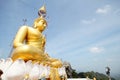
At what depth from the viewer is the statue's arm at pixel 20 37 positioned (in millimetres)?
10047

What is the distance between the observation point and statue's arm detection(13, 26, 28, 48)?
10047 mm

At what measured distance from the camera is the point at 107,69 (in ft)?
44.6

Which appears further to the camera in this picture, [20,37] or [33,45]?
[33,45]

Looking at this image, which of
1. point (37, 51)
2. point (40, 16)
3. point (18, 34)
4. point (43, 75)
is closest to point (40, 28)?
point (40, 16)

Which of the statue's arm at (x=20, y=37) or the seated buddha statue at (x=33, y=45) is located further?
the statue's arm at (x=20, y=37)

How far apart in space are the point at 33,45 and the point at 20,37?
878mm

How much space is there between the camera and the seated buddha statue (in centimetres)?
938

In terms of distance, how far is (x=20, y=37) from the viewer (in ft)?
34.4

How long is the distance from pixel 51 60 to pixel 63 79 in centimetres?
120

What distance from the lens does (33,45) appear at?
36.2 feet

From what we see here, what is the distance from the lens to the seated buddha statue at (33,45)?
9.38m

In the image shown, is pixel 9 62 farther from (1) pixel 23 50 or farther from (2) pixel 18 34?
(2) pixel 18 34

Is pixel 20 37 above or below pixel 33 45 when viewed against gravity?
above

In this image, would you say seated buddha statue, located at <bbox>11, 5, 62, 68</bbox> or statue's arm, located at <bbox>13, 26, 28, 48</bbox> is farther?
statue's arm, located at <bbox>13, 26, 28, 48</bbox>
